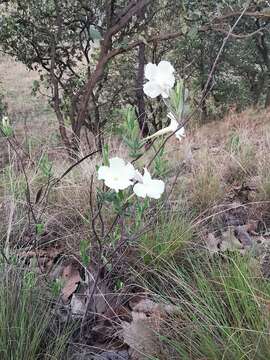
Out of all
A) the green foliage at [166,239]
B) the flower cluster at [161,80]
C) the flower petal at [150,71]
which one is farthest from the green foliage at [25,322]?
the flower petal at [150,71]

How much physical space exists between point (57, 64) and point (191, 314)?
17.1ft

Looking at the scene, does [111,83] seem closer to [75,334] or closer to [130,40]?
[130,40]

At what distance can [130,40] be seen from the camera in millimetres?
5137

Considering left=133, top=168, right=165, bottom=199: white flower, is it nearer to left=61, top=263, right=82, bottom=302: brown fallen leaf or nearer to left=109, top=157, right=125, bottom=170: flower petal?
left=109, top=157, right=125, bottom=170: flower petal

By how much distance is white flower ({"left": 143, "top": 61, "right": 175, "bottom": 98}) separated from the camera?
1408mm

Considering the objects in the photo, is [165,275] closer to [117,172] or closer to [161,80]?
[117,172]

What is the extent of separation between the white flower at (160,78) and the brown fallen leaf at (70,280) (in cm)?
81

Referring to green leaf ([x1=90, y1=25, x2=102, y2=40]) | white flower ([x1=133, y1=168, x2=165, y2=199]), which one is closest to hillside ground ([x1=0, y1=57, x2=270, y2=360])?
white flower ([x1=133, y1=168, x2=165, y2=199])

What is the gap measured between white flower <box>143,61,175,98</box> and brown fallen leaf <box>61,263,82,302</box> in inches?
31.8

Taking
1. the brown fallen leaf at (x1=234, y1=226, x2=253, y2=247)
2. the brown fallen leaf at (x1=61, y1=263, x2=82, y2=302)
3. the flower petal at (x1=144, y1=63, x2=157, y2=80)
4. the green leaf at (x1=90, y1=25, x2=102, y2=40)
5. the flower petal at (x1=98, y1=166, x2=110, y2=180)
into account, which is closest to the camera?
the flower petal at (x1=98, y1=166, x2=110, y2=180)

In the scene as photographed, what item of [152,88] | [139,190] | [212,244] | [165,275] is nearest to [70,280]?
[165,275]

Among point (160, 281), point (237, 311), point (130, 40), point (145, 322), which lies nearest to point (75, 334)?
point (145, 322)

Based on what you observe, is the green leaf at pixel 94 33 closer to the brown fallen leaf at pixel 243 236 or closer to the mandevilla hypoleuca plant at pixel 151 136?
the brown fallen leaf at pixel 243 236

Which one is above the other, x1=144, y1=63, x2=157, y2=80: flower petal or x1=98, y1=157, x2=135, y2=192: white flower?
x1=144, y1=63, x2=157, y2=80: flower petal
